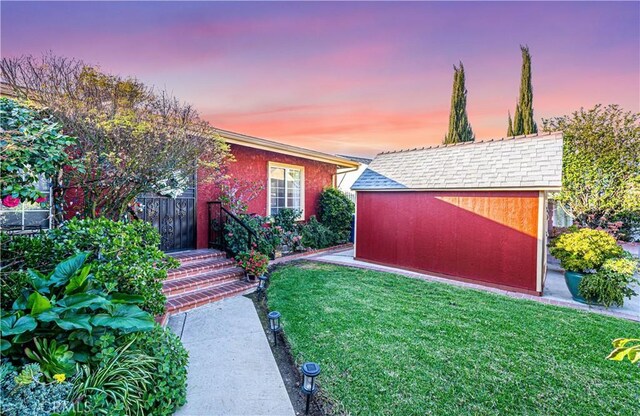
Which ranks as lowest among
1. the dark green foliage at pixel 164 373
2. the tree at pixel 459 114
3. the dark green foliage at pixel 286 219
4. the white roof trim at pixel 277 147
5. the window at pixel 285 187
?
the dark green foliage at pixel 164 373

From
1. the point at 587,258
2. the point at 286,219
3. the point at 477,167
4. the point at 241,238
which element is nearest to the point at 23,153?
the point at 241,238

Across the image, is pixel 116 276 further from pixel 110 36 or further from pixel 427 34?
pixel 427 34

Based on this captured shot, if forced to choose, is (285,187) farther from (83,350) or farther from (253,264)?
(83,350)

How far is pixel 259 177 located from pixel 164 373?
6.97 m

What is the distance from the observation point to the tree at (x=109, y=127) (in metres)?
4.18

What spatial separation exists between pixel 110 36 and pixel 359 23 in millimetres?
4920

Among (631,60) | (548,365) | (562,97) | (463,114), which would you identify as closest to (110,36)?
(548,365)

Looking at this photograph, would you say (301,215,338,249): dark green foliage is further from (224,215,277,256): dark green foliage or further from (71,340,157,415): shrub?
(71,340,157,415): shrub

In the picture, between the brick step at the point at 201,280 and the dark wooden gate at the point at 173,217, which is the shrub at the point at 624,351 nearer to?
the brick step at the point at 201,280

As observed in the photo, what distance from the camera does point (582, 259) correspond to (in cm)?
533

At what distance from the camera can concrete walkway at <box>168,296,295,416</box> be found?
258 cm

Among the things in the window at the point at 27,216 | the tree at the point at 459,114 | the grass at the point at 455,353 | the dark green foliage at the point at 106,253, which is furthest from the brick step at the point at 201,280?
the tree at the point at 459,114

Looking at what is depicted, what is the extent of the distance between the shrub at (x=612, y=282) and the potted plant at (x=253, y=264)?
607 cm

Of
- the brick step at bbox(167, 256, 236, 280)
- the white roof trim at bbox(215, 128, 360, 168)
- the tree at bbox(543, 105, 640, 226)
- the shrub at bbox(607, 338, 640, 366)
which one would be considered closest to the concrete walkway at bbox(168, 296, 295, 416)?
the brick step at bbox(167, 256, 236, 280)
